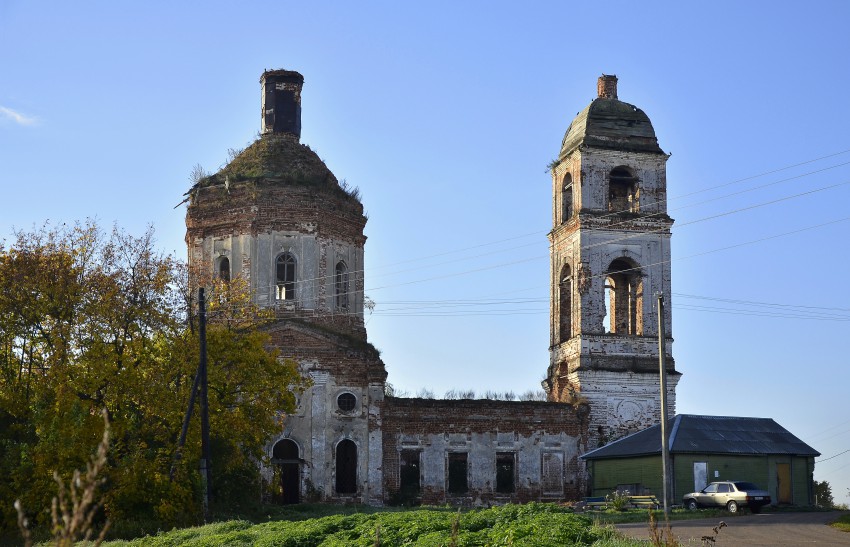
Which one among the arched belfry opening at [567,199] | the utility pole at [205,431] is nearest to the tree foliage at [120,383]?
the utility pole at [205,431]

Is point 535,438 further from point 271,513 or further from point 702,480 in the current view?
point 271,513

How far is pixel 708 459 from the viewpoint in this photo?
100 ft

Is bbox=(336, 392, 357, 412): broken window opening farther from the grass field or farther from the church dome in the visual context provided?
the church dome

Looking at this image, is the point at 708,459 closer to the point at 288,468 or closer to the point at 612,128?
the point at 612,128

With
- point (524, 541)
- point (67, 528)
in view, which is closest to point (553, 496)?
point (524, 541)

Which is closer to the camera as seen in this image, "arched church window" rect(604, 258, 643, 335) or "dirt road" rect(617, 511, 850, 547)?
"dirt road" rect(617, 511, 850, 547)

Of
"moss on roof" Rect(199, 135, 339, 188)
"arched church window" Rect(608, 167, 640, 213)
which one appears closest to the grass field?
"moss on roof" Rect(199, 135, 339, 188)

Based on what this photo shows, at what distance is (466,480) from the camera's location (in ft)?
105

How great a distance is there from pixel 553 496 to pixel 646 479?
307cm

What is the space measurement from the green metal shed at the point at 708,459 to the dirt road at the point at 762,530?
17.1 feet

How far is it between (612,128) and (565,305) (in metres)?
5.91

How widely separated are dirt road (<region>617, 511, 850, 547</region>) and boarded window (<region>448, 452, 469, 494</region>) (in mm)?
9363

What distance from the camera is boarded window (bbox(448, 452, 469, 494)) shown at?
3206 centimetres

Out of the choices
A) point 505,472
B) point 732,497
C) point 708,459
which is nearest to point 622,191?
point 708,459
